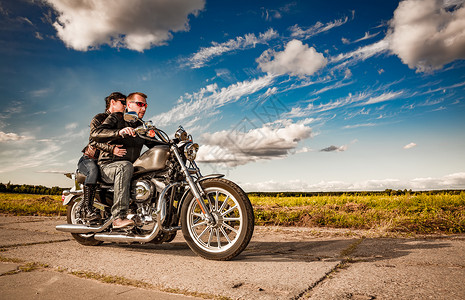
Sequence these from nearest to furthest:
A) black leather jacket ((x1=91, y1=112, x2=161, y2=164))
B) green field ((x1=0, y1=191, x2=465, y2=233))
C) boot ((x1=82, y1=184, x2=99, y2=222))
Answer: black leather jacket ((x1=91, y1=112, x2=161, y2=164)) → boot ((x1=82, y1=184, x2=99, y2=222)) → green field ((x1=0, y1=191, x2=465, y2=233))

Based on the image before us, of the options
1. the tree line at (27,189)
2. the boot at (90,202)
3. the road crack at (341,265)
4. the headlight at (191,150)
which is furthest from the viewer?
the tree line at (27,189)

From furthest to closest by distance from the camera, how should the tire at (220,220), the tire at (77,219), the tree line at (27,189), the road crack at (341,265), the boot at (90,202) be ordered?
the tree line at (27,189), the tire at (77,219), the boot at (90,202), the tire at (220,220), the road crack at (341,265)

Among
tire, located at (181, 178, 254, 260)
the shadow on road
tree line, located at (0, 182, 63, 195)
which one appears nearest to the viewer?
tire, located at (181, 178, 254, 260)

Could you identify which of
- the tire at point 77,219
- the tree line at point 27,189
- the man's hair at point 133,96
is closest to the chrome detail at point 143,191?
the tire at point 77,219

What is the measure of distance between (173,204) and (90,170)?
1.25 metres

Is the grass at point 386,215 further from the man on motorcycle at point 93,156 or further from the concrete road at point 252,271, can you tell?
the man on motorcycle at point 93,156

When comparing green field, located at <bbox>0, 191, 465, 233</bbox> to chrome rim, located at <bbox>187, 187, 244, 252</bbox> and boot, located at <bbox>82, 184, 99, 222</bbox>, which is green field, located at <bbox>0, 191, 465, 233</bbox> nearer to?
chrome rim, located at <bbox>187, 187, 244, 252</bbox>

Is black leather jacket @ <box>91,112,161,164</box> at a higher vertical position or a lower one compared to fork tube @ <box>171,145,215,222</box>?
higher

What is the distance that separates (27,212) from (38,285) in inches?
296

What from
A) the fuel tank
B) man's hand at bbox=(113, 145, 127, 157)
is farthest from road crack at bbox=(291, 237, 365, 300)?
man's hand at bbox=(113, 145, 127, 157)

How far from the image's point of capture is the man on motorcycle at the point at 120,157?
3.57 metres

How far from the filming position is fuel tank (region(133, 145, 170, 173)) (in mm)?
3510

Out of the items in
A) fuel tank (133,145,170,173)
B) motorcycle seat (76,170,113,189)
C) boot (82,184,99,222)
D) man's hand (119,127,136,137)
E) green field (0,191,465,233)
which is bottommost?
green field (0,191,465,233)

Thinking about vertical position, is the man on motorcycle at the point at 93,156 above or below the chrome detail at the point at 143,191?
above
